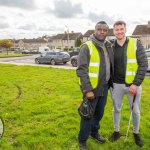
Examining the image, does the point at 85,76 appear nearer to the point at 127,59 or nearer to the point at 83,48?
the point at 83,48

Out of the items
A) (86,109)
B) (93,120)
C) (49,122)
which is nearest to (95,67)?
(86,109)

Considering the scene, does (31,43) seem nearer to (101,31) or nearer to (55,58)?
(55,58)

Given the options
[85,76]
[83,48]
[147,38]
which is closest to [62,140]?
[85,76]

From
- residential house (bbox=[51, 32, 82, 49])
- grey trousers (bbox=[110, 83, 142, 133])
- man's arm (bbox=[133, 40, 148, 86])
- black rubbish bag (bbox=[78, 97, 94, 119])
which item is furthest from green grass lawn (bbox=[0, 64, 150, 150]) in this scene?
residential house (bbox=[51, 32, 82, 49])

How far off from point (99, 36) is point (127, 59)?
623mm

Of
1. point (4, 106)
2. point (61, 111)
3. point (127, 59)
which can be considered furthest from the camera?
point (4, 106)

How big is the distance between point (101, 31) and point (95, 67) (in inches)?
22.3

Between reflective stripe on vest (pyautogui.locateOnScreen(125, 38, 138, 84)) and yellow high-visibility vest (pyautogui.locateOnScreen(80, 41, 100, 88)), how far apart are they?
57 cm

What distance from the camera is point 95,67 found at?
422 cm

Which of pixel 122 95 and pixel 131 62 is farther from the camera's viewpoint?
pixel 122 95

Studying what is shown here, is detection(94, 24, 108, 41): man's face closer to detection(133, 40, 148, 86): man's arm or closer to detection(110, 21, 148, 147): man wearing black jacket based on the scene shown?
detection(110, 21, 148, 147): man wearing black jacket

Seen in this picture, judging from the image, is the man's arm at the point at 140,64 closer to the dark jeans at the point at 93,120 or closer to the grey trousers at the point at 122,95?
the grey trousers at the point at 122,95

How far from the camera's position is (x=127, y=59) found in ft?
14.6

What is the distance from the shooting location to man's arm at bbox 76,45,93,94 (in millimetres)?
4109
